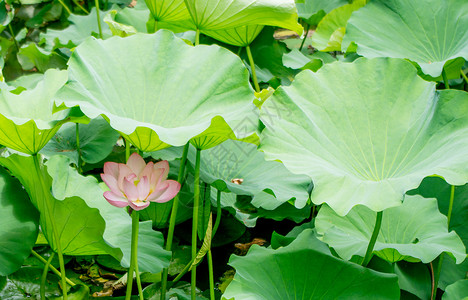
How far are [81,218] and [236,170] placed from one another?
51 centimetres

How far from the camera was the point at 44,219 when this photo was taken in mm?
1293

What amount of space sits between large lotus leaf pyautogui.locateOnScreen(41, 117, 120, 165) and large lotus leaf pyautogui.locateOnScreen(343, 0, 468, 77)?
86 cm

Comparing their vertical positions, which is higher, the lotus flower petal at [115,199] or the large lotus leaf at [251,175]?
the lotus flower petal at [115,199]

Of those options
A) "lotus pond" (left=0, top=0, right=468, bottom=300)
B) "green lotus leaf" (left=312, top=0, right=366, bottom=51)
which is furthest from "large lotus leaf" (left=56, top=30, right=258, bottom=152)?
"green lotus leaf" (left=312, top=0, right=366, bottom=51)

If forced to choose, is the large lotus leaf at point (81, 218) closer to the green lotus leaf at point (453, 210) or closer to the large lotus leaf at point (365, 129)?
the large lotus leaf at point (365, 129)

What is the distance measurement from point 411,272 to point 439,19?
0.88 metres

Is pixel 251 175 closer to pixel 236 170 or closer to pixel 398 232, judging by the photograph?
pixel 236 170

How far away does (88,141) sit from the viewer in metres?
1.78

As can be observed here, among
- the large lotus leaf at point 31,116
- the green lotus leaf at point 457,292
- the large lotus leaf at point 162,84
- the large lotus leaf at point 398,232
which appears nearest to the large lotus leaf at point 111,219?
the large lotus leaf at point 31,116

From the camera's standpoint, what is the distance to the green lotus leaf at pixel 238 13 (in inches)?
58.4

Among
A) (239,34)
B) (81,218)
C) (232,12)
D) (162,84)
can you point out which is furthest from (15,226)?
(239,34)

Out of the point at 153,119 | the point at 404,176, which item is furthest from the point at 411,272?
the point at 153,119

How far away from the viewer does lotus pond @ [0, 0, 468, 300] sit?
1120 millimetres

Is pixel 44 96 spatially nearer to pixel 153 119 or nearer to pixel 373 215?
pixel 153 119
